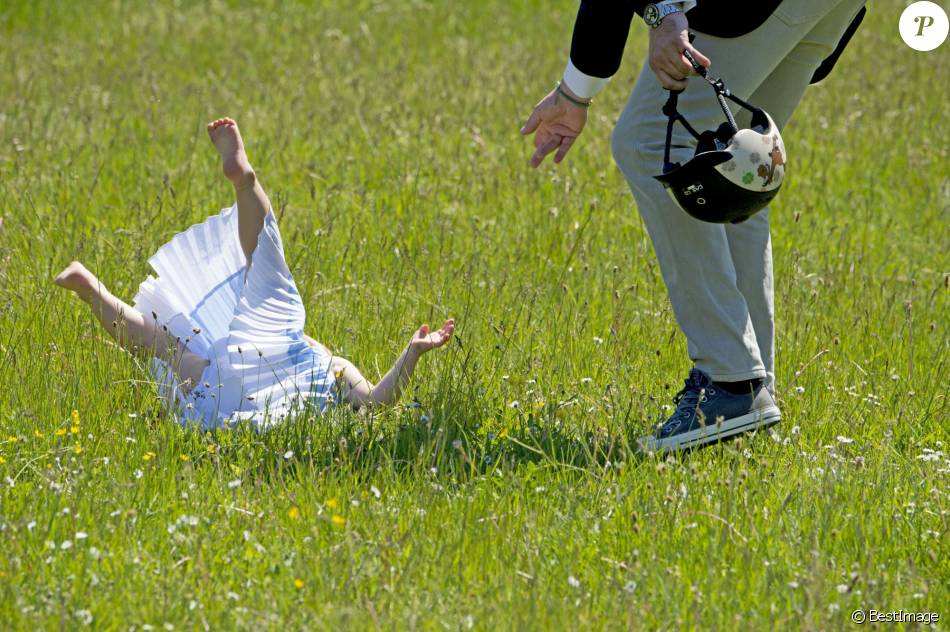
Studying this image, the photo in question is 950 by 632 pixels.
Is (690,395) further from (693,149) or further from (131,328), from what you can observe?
(131,328)

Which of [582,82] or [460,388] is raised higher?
[582,82]

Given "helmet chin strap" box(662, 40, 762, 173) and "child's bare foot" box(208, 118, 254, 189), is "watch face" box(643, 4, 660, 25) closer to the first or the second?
"helmet chin strap" box(662, 40, 762, 173)

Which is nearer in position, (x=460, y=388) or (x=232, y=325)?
(x=460, y=388)

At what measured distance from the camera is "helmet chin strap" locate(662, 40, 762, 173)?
125 inches

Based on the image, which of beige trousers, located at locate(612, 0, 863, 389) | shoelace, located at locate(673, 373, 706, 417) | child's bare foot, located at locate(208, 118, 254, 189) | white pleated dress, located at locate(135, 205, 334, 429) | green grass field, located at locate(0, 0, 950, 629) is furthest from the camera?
child's bare foot, located at locate(208, 118, 254, 189)

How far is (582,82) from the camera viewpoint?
3.50 m

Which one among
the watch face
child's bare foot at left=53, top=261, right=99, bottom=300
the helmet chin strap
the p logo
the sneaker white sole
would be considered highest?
the watch face

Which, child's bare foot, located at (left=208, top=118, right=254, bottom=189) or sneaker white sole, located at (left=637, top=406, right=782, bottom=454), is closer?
sneaker white sole, located at (left=637, top=406, right=782, bottom=454)

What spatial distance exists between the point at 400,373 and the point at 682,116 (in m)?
1.23

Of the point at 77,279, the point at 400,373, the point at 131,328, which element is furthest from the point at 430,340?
the point at 77,279

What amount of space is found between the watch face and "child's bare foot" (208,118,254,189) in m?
1.51

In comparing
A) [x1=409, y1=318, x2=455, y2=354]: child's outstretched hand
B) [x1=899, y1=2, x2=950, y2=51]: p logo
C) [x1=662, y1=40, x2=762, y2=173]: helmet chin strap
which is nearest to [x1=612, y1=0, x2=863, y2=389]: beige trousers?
[x1=662, y1=40, x2=762, y2=173]: helmet chin strap

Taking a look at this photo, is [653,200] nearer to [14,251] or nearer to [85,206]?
[14,251]


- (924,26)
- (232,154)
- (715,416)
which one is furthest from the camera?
(924,26)
